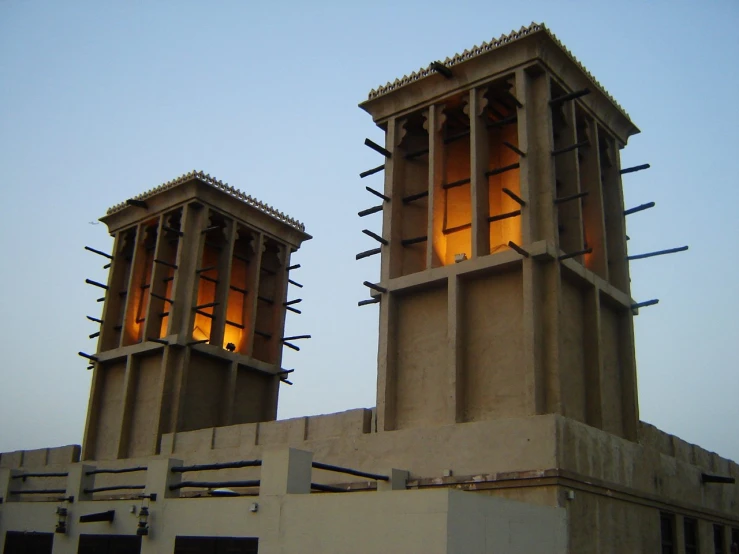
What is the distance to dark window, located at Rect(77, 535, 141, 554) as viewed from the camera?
62.0ft

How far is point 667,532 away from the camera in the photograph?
21500 mm

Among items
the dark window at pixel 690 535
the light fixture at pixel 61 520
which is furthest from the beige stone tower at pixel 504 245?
the light fixture at pixel 61 520

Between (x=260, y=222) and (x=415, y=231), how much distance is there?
12.1 metres

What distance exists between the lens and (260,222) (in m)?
36.5

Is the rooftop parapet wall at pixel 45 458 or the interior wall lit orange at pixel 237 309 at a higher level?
the interior wall lit orange at pixel 237 309

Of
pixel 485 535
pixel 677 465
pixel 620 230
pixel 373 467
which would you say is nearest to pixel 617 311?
pixel 620 230

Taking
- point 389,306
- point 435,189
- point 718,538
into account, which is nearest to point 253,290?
point 389,306

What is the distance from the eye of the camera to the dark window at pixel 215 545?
1631cm

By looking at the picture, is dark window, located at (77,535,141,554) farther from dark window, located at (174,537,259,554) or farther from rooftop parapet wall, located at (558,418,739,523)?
rooftop parapet wall, located at (558,418,739,523)

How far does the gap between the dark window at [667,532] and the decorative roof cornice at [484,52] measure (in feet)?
42.3

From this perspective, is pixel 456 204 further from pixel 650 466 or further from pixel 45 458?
pixel 45 458

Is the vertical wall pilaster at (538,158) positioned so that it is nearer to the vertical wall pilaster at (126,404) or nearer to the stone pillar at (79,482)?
the stone pillar at (79,482)

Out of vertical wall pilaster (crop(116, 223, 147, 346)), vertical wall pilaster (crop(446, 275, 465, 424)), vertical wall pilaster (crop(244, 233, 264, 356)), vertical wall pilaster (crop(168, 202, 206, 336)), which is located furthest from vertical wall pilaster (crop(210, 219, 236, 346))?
vertical wall pilaster (crop(446, 275, 465, 424))

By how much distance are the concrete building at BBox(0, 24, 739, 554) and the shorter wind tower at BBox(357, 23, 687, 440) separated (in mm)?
65
